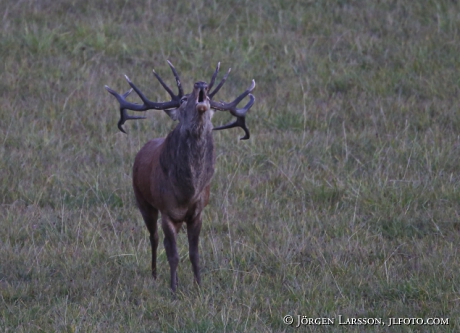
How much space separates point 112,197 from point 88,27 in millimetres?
4706

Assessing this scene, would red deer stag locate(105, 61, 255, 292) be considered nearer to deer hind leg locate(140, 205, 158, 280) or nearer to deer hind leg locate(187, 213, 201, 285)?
deer hind leg locate(187, 213, 201, 285)

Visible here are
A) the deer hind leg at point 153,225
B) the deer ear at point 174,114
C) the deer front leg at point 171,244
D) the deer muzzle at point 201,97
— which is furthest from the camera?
the deer hind leg at point 153,225

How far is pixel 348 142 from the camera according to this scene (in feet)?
29.6

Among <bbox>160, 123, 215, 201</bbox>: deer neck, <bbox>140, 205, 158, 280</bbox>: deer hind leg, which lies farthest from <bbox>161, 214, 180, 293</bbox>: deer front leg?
<bbox>140, 205, 158, 280</bbox>: deer hind leg

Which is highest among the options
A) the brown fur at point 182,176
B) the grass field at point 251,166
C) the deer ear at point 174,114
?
the deer ear at point 174,114

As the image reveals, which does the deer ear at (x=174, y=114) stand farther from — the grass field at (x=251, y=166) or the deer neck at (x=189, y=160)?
the grass field at (x=251, y=166)

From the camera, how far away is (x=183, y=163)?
18.3ft

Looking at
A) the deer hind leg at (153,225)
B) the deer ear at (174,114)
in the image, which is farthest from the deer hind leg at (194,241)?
the deer ear at (174,114)

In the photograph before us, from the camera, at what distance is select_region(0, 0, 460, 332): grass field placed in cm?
576

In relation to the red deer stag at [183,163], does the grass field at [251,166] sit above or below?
below

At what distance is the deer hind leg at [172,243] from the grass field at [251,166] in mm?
204

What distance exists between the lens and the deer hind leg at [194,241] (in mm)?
5926

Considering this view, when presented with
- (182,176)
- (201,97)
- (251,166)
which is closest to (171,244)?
(182,176)

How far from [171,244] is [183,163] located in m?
0.66
